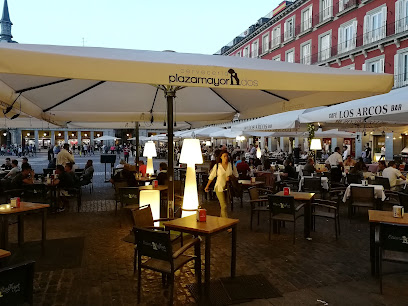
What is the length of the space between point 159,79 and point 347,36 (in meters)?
30.1

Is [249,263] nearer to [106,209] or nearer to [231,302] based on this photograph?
[231,302]

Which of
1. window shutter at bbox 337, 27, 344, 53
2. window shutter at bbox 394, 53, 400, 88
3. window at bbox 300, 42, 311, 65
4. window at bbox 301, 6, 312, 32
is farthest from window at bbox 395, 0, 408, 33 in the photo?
window at bbox 300, 42, 311, 65

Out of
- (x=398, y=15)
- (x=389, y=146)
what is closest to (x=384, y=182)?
(x=389, y=146)

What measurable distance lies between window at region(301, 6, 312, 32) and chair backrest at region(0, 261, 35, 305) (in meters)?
35.2

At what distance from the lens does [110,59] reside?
337cm

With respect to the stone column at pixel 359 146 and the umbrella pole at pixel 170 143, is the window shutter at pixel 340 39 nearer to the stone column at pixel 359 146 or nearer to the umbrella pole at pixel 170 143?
the stone column at pixel 359 146

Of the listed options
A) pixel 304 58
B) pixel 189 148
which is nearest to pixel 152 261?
pixel 189 148

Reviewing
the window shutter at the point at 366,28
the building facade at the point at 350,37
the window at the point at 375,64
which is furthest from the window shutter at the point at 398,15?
the window shutter at the point at 366,28

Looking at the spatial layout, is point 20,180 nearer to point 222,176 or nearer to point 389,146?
point 222,176

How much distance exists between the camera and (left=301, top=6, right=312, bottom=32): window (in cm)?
3366

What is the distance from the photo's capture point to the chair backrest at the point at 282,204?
21.2 ft

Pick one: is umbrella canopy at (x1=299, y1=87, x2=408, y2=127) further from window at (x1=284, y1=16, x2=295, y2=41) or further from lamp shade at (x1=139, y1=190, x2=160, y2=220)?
window at (x1=284, y1=16, x2=295, y2=41)

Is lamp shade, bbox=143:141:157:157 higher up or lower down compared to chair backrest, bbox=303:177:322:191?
higher up

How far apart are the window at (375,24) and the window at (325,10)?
4375mm
